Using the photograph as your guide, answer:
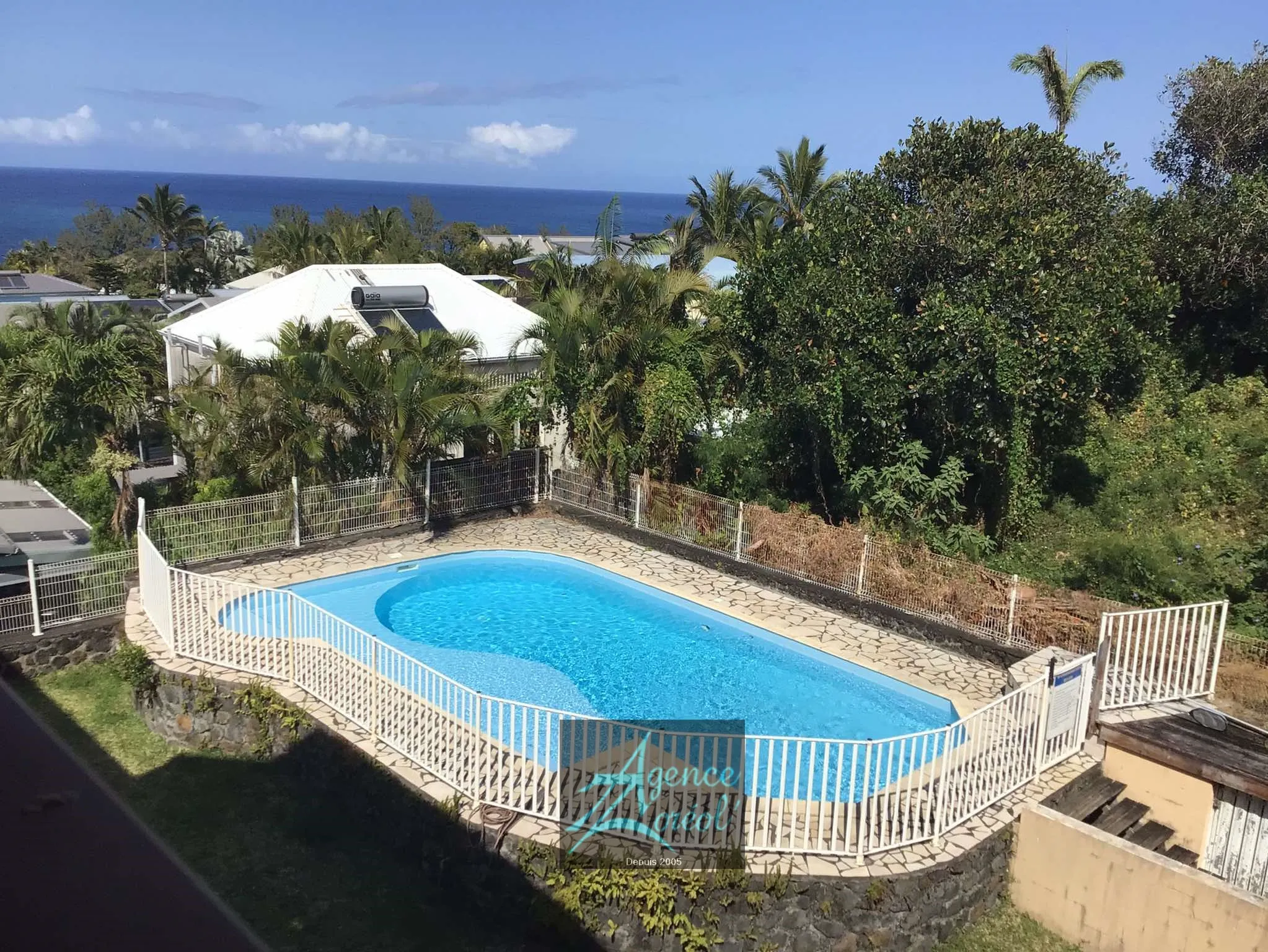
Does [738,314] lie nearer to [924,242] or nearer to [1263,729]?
[924,242]

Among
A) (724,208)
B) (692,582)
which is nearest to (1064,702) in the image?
(692,582)

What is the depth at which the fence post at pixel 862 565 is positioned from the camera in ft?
42.9

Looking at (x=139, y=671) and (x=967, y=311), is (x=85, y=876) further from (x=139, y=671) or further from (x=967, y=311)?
(x=967, y=311)

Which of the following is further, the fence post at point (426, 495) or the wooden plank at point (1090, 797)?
the fence post at point (426, 495)

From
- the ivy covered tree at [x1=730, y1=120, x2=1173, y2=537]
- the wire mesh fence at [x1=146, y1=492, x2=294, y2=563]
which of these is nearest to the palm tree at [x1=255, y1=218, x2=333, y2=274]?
the wire mesh fence at [x1=146, y1=492, x2=294, y2=563]

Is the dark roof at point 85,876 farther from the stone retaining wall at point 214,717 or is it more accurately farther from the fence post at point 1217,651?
the fence post at point 1217,651

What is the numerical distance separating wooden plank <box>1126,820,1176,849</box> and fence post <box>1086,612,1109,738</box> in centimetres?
94

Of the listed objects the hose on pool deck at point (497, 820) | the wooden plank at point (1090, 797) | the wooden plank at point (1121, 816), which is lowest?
the wooden plank at point (1121, 816)

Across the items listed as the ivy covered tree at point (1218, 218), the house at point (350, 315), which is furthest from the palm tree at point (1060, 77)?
the house at point (350, 315)

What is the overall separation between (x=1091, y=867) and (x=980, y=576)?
493 cm

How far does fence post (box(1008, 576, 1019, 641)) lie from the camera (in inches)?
456

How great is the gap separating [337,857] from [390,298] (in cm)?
1352

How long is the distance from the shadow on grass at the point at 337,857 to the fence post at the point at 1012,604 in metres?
7.06

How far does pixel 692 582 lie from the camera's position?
14.6m
